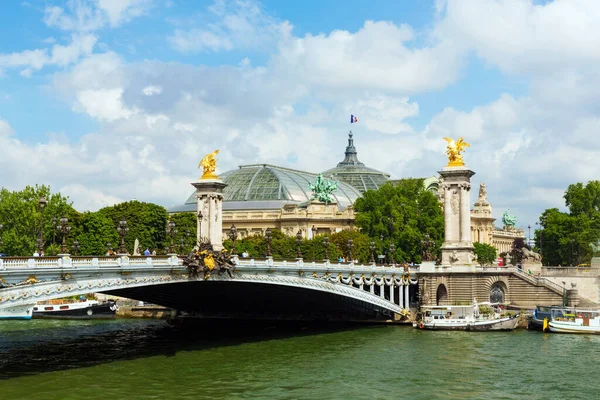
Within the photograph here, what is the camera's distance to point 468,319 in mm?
63906

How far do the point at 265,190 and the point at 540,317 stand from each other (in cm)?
9859

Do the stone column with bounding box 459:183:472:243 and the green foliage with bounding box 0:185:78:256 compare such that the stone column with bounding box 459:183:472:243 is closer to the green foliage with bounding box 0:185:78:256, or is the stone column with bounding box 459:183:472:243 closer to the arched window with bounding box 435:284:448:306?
the arched window with bounding box 435:284:448:306

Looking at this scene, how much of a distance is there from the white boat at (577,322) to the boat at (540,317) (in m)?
0.80

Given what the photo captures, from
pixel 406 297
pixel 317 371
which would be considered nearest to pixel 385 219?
pixel 406 297

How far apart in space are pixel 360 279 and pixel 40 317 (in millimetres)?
32955

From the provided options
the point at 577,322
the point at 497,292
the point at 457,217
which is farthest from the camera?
the point at 457,217

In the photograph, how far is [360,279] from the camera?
6512 cm

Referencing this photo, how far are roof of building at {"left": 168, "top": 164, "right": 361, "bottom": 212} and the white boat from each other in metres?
91.1

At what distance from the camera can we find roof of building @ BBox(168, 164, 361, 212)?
154 metres

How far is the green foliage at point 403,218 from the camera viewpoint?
3716 inches

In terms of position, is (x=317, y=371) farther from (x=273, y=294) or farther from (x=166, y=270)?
(x=273, y=294)

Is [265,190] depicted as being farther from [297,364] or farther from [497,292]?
[297,364]

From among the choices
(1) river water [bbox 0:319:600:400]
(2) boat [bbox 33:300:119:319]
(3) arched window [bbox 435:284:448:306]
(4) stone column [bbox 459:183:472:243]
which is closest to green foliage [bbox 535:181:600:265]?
(4) stone column [bbox 459:183:472:243]

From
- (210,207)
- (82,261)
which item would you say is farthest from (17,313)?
(82,261)
